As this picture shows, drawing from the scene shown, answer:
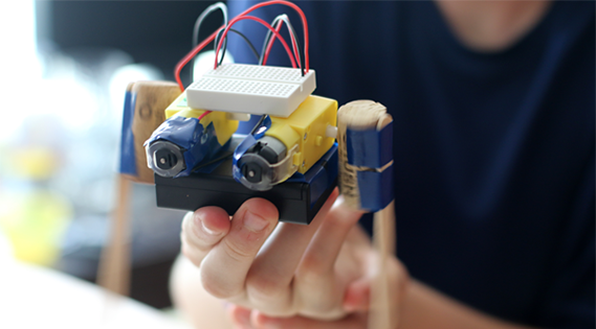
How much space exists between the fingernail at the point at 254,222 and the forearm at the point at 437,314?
1.42ft

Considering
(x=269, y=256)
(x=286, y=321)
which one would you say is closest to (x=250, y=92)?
(x=269, y=256)

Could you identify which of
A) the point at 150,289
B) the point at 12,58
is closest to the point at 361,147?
the point at 150,289

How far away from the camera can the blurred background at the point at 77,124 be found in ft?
4.66

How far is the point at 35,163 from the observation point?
149cm

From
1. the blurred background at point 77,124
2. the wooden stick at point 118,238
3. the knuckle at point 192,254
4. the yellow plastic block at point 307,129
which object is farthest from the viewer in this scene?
the blurred background at point 77,124

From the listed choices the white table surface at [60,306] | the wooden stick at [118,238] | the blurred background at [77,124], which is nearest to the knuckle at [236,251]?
the wooden stick at [118,238]

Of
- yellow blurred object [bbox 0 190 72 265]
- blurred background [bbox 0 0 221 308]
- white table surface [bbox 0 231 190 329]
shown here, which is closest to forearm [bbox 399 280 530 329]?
white table surface [bbox 0 231 190 329]

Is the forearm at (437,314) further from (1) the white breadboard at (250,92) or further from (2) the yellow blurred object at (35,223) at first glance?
(2) the yellow blurred object at (35,223)

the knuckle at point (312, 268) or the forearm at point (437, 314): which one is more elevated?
the knuckle at point (312, 268)

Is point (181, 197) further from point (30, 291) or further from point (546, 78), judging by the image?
point (546, 78)

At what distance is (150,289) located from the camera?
140 cm

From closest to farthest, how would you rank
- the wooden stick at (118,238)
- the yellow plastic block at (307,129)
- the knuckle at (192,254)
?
the yellow plastic block at (307,129)
the knuckle at (192,254)
the wooden stick at (118,238)

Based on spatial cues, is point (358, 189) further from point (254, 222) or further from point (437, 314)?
point (437, 314)

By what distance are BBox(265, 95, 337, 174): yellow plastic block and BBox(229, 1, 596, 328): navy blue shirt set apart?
0.36 m
